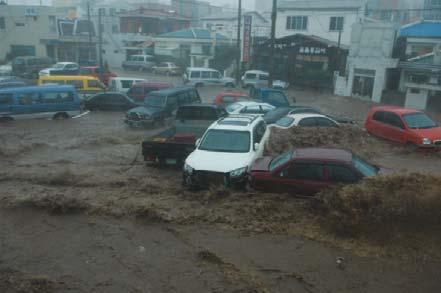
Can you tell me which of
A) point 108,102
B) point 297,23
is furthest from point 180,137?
point 297,23

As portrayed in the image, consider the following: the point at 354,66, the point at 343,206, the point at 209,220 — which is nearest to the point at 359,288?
the point at 343,206

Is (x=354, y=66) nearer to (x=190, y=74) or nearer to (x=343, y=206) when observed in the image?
(x=190, y=74)

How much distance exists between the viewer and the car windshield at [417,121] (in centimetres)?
1546

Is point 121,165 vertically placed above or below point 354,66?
below

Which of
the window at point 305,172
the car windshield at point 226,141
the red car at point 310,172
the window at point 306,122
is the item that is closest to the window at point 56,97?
the car windshield at point 226,141

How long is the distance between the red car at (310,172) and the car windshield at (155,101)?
10478mm

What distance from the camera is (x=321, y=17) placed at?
41562 millimetres

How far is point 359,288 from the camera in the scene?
6555 mm

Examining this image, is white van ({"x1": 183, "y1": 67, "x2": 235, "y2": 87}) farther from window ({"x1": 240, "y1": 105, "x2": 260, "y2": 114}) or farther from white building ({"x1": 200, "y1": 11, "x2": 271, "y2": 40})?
window ({"x1": 240, "y1": 105, "x2": 260, "y2": 114})

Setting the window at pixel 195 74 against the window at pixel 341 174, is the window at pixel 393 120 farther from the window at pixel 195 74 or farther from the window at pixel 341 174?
the window at pixel 195 74

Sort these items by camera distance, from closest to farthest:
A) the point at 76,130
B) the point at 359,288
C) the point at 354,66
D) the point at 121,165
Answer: the point at 359,288 < the point at 121,165 < the point at 76,130 < the point at 354,66

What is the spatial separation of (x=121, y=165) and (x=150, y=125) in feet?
17.8

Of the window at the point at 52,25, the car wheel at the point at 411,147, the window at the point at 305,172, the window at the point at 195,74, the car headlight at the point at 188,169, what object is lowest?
the car wheel at the point at 411,147

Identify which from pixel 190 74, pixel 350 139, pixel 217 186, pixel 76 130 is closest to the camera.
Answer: pixel 217 186
